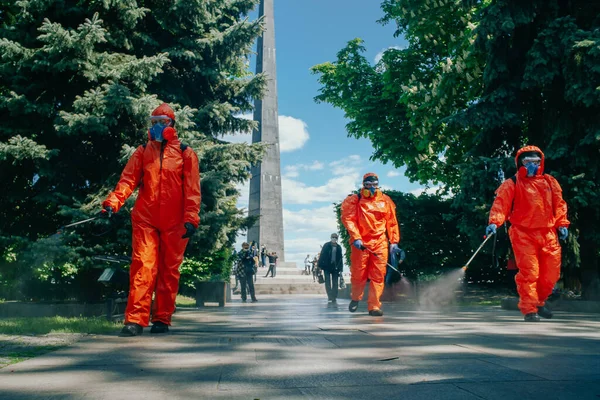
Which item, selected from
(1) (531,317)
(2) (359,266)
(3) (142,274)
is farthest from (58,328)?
(1) (531,317)

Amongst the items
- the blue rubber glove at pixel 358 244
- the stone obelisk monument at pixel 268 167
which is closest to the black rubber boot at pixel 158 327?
the blue rubber glove at pixel 358 244

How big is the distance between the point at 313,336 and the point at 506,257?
711cm

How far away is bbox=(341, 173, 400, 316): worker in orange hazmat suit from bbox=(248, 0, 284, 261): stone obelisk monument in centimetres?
2407

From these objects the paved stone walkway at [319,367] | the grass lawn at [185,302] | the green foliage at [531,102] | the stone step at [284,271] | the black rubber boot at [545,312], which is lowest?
the paved stone walkway at [319,367]

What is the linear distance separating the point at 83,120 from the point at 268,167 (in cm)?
2516

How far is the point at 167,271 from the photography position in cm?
589

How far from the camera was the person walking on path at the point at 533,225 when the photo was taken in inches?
295

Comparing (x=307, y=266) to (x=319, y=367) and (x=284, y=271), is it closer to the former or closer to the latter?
(x=284, y=271)

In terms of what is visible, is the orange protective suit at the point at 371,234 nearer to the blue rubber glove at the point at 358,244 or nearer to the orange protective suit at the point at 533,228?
the blue rubber glove at the point at 358,244

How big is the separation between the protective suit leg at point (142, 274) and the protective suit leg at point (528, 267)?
4773 millimetres

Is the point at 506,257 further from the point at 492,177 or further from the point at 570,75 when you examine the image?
the point at 570,75

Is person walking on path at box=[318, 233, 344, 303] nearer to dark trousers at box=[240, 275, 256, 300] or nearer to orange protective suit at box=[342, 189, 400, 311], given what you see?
dark trousers at box=[240, 275, 256, 300]

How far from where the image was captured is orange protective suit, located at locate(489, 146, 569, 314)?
750 centimetres

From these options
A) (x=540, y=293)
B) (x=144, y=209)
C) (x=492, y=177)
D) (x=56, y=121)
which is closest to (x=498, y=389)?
(x=144, y=209)
